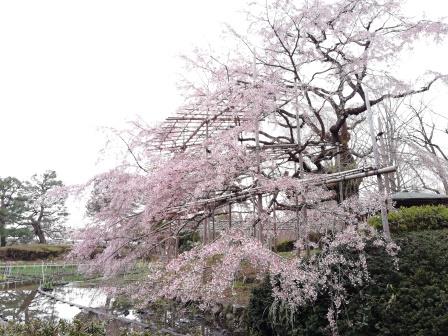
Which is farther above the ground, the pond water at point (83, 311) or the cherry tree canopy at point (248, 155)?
the cherry tree canopy at point (248, 155)

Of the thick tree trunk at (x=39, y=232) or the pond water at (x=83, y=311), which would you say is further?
the thick tree trunk at (x=39, y=232)

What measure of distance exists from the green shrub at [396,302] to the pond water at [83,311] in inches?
86.4

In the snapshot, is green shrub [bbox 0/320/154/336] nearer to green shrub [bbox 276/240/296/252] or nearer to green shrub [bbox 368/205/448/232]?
green shrub [bbox 368/205/448/232]

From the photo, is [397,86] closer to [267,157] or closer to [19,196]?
[267,157]

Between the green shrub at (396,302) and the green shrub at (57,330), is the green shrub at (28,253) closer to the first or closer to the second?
the green shrub at (57,330)

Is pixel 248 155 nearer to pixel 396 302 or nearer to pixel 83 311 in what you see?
pixel 396 302

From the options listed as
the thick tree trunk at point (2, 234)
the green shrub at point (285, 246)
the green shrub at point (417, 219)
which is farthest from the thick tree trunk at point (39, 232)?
the green shrub at point (417, 219)

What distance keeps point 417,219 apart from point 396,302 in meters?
3.36

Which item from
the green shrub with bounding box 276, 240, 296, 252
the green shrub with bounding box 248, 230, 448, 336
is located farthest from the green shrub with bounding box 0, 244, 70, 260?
the green shrub with bounding box 248, 230, 448, 336

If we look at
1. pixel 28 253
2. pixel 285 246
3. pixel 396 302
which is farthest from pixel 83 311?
pixel 28 253

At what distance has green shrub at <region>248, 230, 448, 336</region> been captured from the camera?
174 inches

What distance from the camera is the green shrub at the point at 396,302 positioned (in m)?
4.43

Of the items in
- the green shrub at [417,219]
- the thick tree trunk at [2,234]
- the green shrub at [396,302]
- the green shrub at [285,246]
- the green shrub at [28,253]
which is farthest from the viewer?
the thick tree trunk at [2,234]

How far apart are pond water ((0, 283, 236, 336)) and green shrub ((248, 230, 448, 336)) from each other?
2193mm
